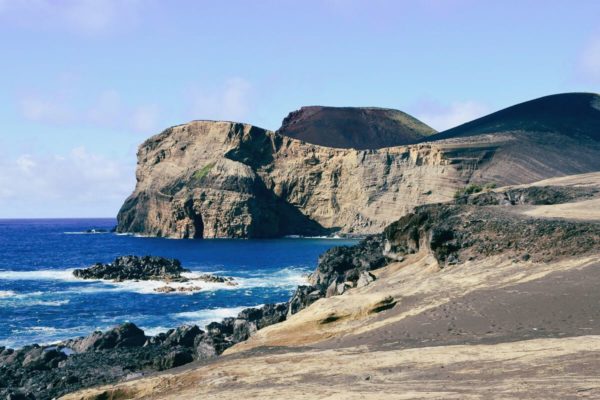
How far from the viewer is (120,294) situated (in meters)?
54.9

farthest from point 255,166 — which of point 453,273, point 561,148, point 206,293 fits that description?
point 453,273

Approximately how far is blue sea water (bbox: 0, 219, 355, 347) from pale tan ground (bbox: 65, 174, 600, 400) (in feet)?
62.2

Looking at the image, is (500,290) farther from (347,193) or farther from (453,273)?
(347,193)

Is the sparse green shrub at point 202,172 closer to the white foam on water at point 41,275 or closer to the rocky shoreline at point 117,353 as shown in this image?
the white foam on water at point 41,275

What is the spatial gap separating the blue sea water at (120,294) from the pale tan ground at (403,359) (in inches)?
746

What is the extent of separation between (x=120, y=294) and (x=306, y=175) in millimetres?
83042

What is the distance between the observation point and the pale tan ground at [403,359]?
44.8 ft

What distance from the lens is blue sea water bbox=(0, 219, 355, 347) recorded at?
41281 millimetres

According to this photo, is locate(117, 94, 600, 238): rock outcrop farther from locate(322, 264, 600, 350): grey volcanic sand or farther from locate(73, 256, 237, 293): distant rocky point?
locate(322, 264, 600, 350): grey volcanic sand

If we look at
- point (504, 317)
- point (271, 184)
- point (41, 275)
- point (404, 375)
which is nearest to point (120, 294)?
point (41, 275)

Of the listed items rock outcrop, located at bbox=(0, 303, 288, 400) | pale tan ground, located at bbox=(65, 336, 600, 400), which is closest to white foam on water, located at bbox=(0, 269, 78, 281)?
rock outcrop, located at bbox=(0, 303, 288, 400)

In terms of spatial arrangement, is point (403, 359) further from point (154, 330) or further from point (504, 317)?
point (154, 330)

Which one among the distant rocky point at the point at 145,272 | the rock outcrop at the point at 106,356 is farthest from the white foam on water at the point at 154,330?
the distant rocky point at the point at 145,272

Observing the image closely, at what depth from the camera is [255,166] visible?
135750 mm
